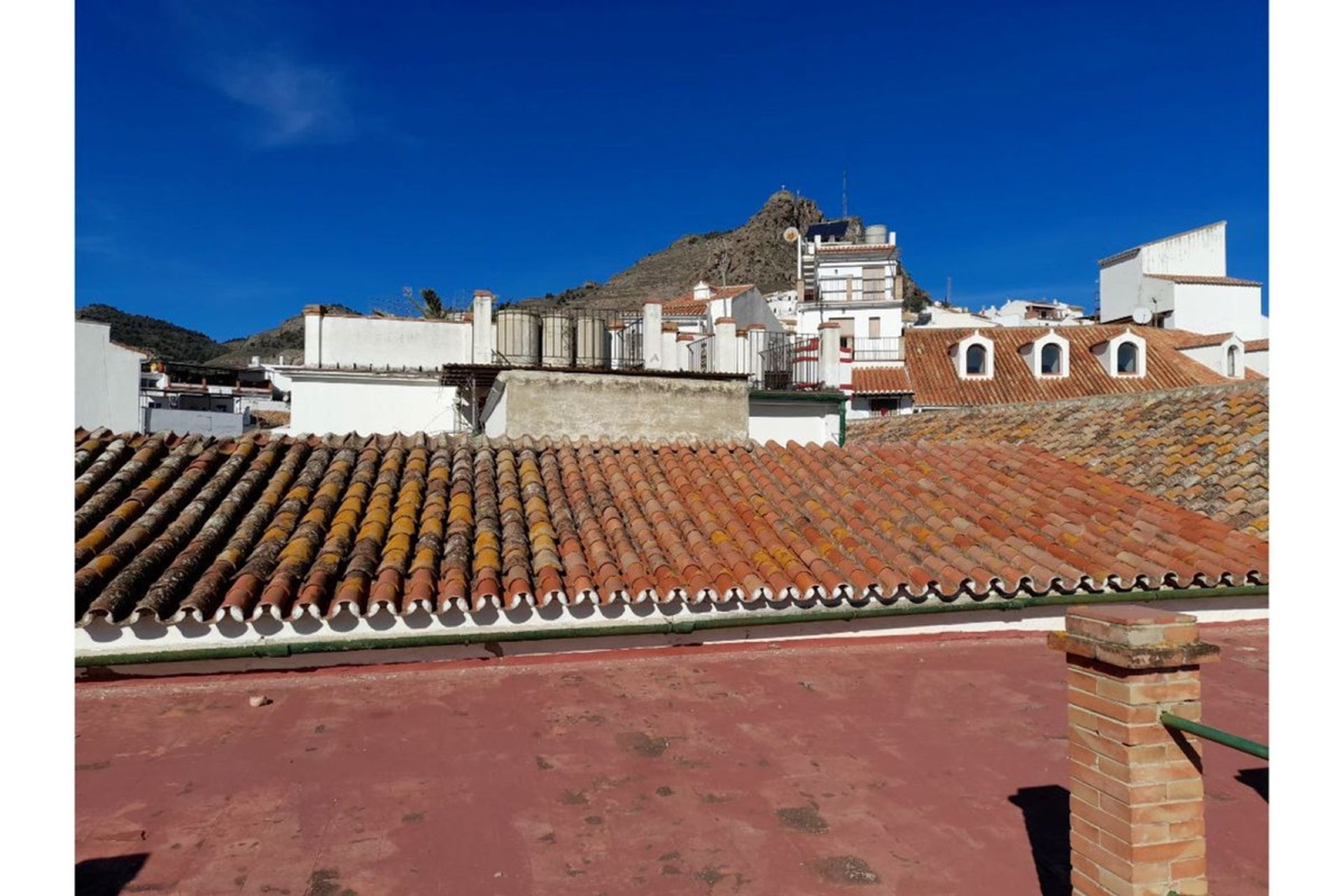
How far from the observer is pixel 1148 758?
8.70 feet

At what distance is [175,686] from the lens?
530cm

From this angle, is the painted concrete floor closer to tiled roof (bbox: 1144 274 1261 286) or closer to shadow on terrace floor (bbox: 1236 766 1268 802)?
shadow on terrace floor (bbox: 1236 766 1268 802)

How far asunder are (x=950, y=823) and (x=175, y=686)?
519cm

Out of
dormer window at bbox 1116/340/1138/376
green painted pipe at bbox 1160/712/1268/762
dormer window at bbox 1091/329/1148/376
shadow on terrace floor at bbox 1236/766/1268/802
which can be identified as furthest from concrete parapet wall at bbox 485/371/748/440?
dormer window at bbox 1116/340/1138/376

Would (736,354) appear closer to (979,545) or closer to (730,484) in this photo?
(730,484)

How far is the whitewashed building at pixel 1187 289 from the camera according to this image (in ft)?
125

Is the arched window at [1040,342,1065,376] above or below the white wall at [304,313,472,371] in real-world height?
above

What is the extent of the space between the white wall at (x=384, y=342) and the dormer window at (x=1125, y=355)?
26348 millimetres

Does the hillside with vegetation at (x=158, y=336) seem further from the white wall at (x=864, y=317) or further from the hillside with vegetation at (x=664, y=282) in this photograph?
the white wall at (x=864, y=317)

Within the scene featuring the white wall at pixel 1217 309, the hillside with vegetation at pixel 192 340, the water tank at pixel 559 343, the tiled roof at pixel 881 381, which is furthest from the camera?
the hillside with vegetation at pixel 192 340

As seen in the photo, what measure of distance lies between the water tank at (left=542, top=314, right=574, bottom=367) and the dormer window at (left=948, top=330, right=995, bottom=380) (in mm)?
20520

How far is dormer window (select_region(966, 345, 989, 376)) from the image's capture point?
30.7m

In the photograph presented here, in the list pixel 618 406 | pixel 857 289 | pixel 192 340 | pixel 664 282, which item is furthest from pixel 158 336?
pixel 618 406

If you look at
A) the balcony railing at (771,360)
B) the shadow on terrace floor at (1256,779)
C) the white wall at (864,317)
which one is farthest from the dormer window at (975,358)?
the shadow on terrace floor at (1256,779)
